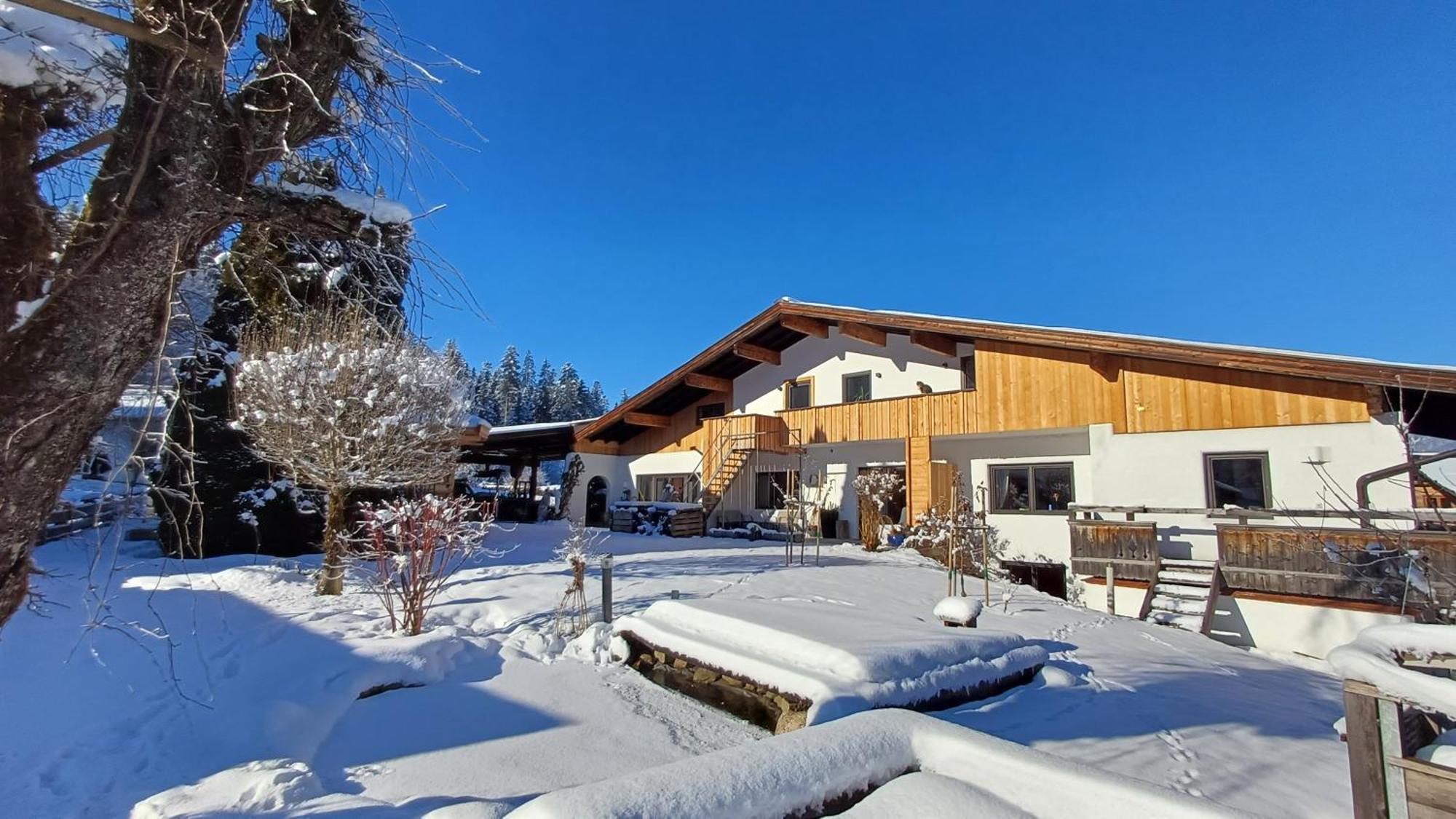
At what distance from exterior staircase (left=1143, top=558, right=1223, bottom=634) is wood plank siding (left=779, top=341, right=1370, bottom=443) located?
258 centimetres

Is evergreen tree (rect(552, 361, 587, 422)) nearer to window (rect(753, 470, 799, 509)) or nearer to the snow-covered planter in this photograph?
window (rect(753, 470, 799, 509))

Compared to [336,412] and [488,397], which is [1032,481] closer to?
[336,412]

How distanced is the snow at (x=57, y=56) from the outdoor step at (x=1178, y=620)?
44.0 ft

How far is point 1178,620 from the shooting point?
36.6ft

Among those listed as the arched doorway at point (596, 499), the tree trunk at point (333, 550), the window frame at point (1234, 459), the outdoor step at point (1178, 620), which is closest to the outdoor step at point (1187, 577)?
the outdoor step at point (1178, 620)

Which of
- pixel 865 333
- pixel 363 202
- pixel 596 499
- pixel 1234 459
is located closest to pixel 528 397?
pixel 596 499

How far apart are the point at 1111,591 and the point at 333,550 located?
1267 cm

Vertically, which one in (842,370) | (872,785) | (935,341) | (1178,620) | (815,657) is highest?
(935,341)

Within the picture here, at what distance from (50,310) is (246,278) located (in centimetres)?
119

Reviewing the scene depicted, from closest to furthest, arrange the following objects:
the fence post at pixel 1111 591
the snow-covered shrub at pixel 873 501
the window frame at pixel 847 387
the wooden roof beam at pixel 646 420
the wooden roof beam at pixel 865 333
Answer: the fence post at pixel 1111 591, the snow-covered shrub at pixel 873 501, the wooden roof beam at pixel 865 333, the window frame at pixel 847 387, the wooden roof beam at pixel 646 420

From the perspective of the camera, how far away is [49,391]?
4.94ft

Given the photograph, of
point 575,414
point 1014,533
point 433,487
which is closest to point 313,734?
point 433,487

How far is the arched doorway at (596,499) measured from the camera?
2280cm

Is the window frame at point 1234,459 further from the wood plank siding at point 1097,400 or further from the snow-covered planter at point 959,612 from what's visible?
the snow-covered planter at point 959,612
